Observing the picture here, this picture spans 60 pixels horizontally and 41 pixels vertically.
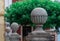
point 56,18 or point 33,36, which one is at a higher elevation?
point 56,18

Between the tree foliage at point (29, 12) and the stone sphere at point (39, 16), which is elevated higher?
the tree foliage at point (29, 12)

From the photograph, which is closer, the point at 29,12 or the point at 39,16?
the point at 39,16

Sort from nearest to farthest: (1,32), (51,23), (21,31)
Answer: (1,32) → (51,23) → (21,31)

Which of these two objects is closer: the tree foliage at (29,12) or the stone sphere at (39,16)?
the stone sphere at (39,16)

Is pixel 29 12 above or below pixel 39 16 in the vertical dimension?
above

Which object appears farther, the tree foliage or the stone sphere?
the tree foliage

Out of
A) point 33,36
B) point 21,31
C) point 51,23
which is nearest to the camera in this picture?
point 33,36

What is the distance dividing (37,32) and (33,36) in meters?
0.13

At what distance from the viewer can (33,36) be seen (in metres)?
6.01

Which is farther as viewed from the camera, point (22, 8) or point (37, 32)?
point (22, 8)

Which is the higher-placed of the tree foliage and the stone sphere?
the tree foliage

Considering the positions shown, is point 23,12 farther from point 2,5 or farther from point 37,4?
point 2,5

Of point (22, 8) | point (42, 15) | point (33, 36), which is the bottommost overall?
point (33, 36)

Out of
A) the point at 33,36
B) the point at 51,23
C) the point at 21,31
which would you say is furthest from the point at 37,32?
the point at 21,31
